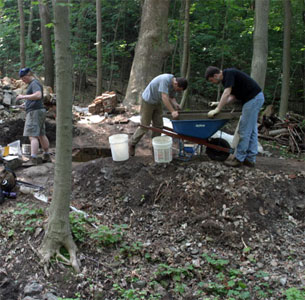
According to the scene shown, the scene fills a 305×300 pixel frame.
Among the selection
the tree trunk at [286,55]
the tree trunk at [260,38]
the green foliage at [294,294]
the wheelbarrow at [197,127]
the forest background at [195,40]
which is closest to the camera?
the green foliage at [294,294]

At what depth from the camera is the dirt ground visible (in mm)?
3223

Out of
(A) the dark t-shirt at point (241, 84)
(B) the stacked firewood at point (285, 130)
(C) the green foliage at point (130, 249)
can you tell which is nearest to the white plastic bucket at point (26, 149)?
(C) the green foliage at point (130, 249)

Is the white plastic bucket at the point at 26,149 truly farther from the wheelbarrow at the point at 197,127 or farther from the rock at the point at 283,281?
the rock at the point at 283,281

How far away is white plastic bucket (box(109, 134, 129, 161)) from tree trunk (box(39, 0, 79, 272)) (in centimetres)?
225

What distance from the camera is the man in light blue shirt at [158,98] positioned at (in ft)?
17.0

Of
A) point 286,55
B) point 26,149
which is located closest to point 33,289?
point 26,149

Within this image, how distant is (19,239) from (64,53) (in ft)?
6.88

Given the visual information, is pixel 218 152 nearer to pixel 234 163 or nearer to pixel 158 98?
pixel 234 163

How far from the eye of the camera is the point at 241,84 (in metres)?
4.92

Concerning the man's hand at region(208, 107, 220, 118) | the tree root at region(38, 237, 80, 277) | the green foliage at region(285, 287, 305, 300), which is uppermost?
the man's hand at region(208, 107, 220, 118)

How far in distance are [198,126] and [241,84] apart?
35.6 inches

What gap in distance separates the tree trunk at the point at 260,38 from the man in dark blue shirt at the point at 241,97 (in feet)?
10.4

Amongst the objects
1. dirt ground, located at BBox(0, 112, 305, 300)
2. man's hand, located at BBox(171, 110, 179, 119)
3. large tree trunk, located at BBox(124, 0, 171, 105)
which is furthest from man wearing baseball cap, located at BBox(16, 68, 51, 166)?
large tree trunk, located at BBox(124, 0, 171, 105)

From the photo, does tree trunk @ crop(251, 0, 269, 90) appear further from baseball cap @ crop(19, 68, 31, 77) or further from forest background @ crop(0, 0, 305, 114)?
baseball cap @ crop(19, 68, 31, 77)
